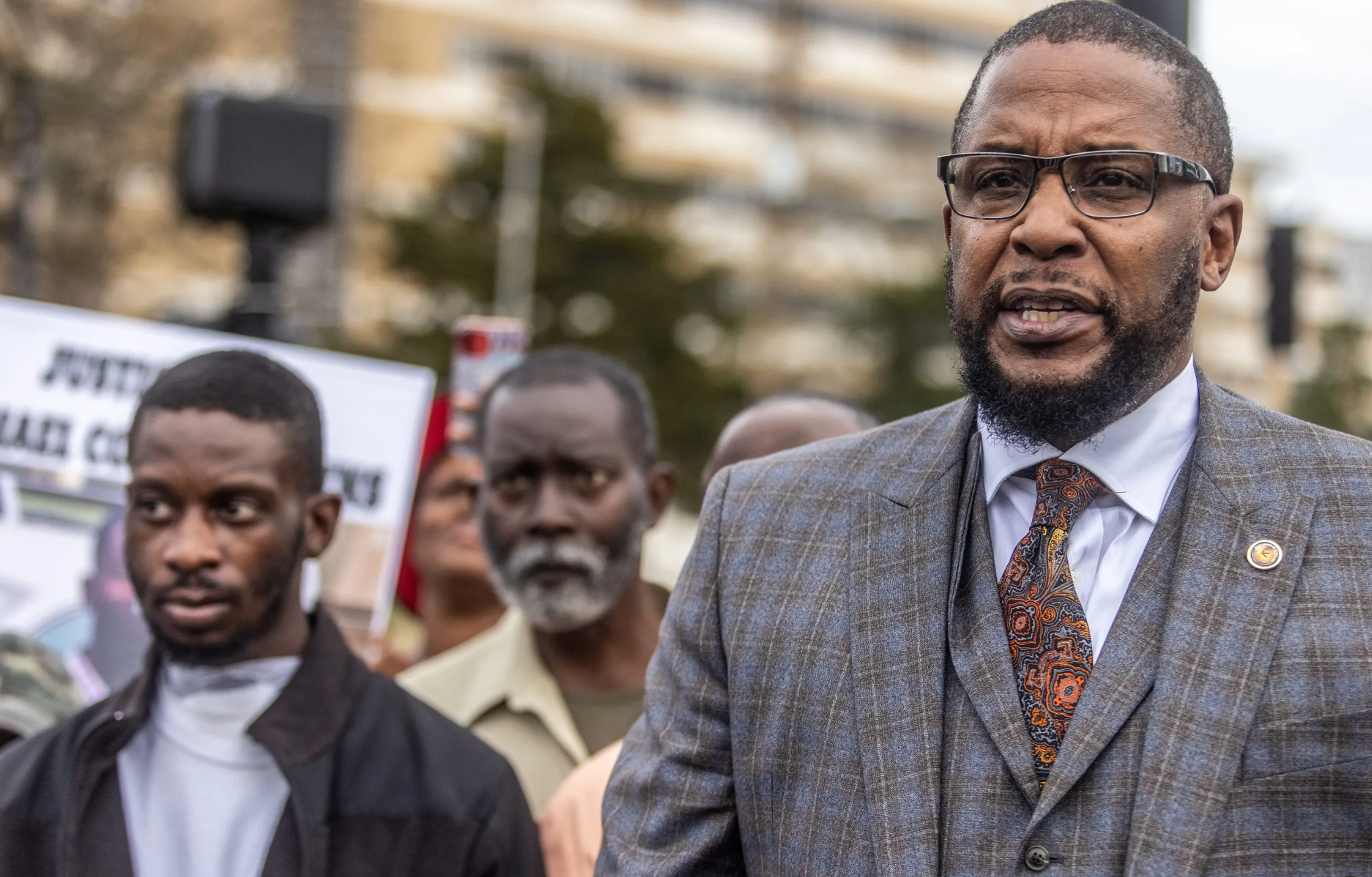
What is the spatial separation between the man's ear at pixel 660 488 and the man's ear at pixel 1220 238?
2252 mm

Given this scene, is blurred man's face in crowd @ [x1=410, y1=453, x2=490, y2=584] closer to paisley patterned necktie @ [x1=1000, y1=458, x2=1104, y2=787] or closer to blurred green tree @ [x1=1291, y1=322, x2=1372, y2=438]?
paisley patterned necktie @ [x1=1000, y1=458, x2=1104, y2=787]

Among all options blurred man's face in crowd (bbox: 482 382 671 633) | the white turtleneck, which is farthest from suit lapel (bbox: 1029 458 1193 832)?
blurred man's face in crowd (bbox: 482 382 671 633)

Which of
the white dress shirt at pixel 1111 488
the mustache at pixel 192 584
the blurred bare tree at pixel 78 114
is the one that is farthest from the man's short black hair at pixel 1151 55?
the blurred bare tree at pixel 78 114

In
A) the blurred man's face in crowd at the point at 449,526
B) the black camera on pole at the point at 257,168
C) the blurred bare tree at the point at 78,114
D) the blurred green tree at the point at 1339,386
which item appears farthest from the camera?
the blurred green tree at the point at 1339,386

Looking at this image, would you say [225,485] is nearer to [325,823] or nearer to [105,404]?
[325,823]

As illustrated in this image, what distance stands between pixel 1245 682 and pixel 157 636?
1975mm

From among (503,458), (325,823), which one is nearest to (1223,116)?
(325,823)

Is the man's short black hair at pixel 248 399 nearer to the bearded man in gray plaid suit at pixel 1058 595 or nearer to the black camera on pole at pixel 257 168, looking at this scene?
the bearded man in gray plaid suit at pixel 1058 595

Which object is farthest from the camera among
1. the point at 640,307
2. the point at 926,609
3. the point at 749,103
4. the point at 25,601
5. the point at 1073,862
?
the point at 749,103

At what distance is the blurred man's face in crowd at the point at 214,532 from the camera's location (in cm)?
314

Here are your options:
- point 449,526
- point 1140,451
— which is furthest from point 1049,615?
point 449,526

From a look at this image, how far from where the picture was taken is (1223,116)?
226cm

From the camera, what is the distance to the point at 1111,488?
2.14 metres

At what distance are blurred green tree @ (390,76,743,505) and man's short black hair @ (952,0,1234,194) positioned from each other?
27.6 m
